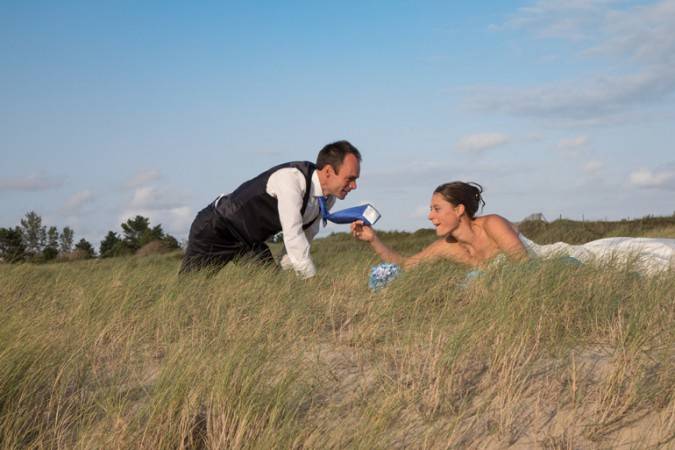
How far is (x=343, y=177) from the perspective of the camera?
581 centimetres

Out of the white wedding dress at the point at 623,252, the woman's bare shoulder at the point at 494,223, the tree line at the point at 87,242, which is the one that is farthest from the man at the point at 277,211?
the tree line at the point at 87,242

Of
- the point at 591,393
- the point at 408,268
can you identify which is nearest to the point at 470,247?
the point at 408,268

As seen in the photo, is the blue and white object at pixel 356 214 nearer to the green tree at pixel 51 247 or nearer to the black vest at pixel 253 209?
the black vest at pixel 253 209

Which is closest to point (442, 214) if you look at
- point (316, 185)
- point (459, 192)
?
point (459, 192)

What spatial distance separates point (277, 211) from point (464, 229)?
1.68 m

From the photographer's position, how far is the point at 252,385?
2.81 meters

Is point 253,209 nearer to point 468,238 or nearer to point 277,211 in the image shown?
point 277,211

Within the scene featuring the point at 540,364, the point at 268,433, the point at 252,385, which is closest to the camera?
the point at 268,433

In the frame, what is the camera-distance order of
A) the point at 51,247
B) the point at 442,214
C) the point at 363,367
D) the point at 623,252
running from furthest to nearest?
1. the point at 51,247
2. the point at 623,252
3. the point at 442,214
4. the point at 363,367

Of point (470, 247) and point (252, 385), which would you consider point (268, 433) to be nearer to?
point (252, 385)

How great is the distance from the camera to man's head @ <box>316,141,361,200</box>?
5.77 m

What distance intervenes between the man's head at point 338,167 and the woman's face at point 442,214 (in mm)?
696

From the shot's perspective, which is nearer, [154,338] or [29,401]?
[29,401]

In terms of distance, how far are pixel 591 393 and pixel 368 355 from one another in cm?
111
